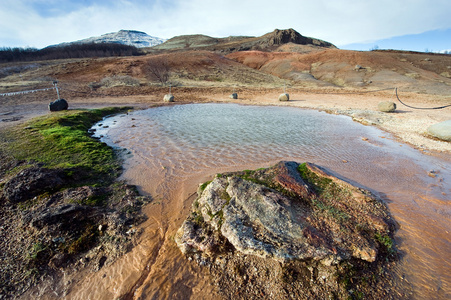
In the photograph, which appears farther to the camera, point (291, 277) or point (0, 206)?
point (0, 206)

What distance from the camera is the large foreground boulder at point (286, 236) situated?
8.71ft

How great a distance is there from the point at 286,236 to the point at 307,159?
4302 mm

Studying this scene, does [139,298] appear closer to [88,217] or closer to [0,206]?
[88,217]

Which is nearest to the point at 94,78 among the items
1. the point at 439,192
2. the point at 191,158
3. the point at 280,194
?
the point at 191,158

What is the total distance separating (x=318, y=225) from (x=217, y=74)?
32.9m

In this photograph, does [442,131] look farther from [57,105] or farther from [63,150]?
[57,105]

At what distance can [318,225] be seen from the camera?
10.7 feet

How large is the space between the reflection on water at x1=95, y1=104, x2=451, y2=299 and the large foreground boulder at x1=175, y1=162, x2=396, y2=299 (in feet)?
1.72

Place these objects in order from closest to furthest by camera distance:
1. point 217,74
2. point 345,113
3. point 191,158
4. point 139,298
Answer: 1. point 139,298
2. point 191,158
3. point 345,113
4. point 217,74

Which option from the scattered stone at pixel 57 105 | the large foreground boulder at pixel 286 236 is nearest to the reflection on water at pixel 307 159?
the large foreground boulder at pixel 286 236

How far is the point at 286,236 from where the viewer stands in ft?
9.75

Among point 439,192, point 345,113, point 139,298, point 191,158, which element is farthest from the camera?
point 345,113

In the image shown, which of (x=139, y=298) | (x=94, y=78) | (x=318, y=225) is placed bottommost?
A: (x=139, y=298)

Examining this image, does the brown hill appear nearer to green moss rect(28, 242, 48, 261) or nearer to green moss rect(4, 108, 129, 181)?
green moss rect(4, 108, 129, 181)
